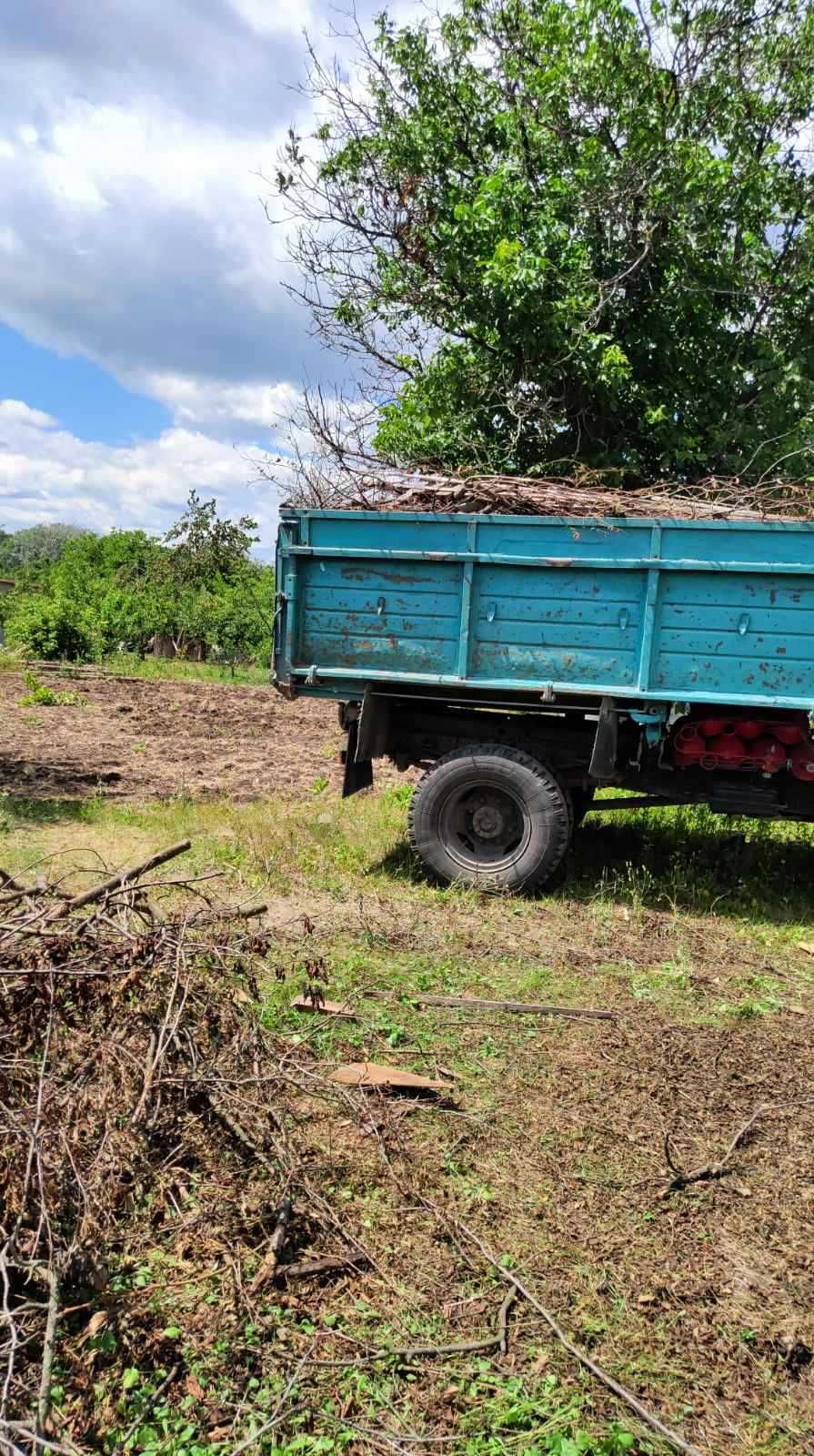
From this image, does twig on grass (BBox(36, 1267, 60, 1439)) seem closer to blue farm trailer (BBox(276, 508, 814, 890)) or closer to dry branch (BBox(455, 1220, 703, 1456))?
dry branch (BBox(455, 1220, 703, 1456))

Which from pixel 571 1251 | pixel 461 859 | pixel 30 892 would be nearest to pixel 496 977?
pixel 461 859

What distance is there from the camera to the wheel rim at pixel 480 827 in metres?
6.42

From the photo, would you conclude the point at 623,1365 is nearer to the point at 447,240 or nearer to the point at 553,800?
the point at 553,800

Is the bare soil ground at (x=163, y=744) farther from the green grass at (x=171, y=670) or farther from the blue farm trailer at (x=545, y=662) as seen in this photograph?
the blue farm trailer at (x=545, y=662)

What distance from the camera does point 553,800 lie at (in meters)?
6.19

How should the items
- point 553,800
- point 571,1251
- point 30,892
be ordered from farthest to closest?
point 553,800 → point 30,892 → point 571,1251

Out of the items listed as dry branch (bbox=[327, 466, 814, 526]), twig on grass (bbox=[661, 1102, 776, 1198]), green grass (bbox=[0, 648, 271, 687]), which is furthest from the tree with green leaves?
green grass (bbox=[0, 648, 271, 687])

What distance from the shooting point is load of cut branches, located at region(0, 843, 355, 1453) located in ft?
7.78

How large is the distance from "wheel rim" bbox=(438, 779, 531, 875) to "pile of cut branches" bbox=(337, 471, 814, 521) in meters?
1.78

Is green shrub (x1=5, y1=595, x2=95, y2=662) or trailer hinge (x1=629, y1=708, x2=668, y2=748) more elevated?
trailer hinge (x1=629, y1=708, x2=668, y2=748)

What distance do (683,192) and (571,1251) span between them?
9.54m

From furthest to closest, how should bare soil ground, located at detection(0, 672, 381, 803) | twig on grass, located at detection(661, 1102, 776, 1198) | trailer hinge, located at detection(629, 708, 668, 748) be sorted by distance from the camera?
bare soil ground, located at detection(0, 672, 381, 803)
trailer hinge, located at detection(629, 708, 668, 748)
twig on grass, located at detection(661, 1102, 776, 1198)

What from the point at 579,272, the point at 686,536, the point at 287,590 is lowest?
the point at 287,590

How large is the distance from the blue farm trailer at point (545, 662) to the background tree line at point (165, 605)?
51.8ft
